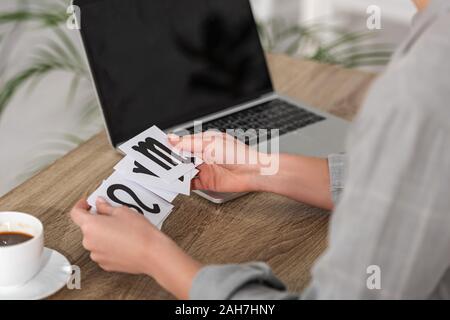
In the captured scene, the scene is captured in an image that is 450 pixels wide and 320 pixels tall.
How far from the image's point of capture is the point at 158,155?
1.19m

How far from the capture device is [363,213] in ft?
2.41

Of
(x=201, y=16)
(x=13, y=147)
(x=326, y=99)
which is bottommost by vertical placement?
(x=13, y=147)

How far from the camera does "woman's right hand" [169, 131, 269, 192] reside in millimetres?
1210

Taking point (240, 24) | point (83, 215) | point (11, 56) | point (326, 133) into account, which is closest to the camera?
point (83, 215)

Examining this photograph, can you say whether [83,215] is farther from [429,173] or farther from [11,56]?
[11,56]

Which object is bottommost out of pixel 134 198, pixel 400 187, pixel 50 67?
pixel 50 67

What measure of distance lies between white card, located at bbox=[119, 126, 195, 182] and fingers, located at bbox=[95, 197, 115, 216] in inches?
5.0

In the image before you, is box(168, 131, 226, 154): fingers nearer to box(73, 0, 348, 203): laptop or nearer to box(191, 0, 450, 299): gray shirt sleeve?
box(73, 0, 348, 203): laptop

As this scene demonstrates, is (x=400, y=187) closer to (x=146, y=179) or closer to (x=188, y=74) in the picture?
(x=146, y=179)

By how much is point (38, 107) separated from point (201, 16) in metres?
0.84

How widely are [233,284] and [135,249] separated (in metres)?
0.16

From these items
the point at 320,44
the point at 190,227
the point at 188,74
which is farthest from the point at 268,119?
the point at 320,44
